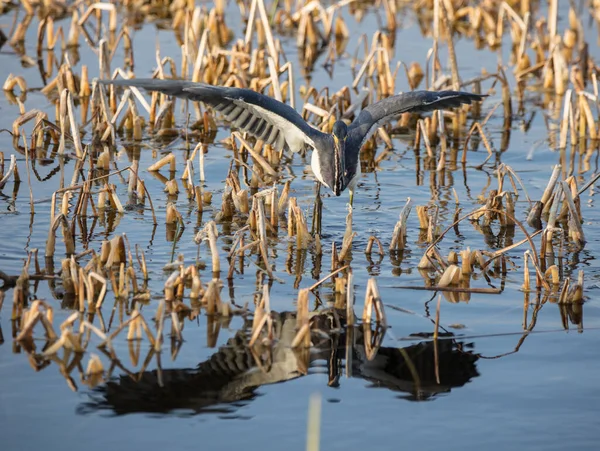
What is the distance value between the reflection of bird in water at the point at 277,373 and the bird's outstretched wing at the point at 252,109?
2.06 meters

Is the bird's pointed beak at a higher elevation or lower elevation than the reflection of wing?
higher

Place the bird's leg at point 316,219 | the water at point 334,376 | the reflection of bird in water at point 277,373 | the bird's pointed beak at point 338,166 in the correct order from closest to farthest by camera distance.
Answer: the water at point 334,376, the reflection of bird in water at point 277,373, the bird's pointed beak at point 338,166, the bird's leg at point 316,219

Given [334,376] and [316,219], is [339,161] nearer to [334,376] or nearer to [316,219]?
[316,219]

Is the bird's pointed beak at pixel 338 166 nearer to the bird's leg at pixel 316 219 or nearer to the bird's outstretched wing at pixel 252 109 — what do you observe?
the bird's outstretched wing at pixel 252 109

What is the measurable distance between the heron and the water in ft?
2.02

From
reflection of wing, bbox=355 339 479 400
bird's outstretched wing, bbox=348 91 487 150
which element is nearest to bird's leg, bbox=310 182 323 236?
bird's outstretched wing, bbox=348 91 487 150

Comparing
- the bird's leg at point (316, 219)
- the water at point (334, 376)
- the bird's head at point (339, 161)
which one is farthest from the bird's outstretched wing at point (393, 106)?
the water at point (334, 376)

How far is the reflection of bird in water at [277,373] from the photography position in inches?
188

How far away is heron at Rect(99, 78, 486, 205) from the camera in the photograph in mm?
6957

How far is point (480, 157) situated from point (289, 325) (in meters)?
4.72

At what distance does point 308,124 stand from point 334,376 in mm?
2975

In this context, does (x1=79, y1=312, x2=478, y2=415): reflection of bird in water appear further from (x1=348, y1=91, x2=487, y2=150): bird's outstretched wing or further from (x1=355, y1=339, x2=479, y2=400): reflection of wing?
(x1=348, y1=91, x2=487, y2=150): bird's outstretched wing

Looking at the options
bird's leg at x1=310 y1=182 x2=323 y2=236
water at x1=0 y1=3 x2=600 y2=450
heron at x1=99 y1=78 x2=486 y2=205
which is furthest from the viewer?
bird's leg at x1=310 y1=182 x2=323 y2=236

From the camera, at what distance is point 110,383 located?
15.9 feet
